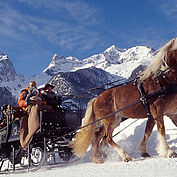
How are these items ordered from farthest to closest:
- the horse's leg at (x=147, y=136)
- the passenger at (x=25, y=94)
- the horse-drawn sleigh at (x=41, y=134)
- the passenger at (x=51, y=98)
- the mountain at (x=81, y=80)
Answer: the mountain at (x=81, y=80), the passenger at (x=51, y=98), the passenger at (x=25, y=94), the horse-drawn sleigh at (x=41, y=134), the horse's leg at (x=147, y=136)

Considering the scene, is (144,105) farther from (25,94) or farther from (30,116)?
(25,94)

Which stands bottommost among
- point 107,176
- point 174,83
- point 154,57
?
point 107,176

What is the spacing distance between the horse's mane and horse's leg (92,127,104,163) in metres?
1.94

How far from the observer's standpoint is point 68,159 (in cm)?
641

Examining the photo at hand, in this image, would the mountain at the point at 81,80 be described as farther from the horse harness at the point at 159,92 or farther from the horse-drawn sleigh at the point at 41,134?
the horse harness at the point at 159,92

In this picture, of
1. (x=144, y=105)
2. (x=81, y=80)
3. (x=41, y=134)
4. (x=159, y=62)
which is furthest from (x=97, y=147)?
(x=81, y=80)

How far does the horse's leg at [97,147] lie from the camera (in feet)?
18.6

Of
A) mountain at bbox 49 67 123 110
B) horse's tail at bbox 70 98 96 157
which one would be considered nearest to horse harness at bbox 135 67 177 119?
horse's tail at bbox 70 98 96 157

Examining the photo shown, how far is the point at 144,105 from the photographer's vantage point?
498 cm

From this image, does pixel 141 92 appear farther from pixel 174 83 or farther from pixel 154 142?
pixel 154 142

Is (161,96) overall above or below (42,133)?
above

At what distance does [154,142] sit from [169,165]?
2.92m

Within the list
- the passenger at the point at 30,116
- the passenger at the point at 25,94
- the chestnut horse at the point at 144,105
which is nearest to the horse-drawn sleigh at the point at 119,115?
the chestnut horse at the point at 144,105

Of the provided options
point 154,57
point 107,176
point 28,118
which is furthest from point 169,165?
point 28,118
